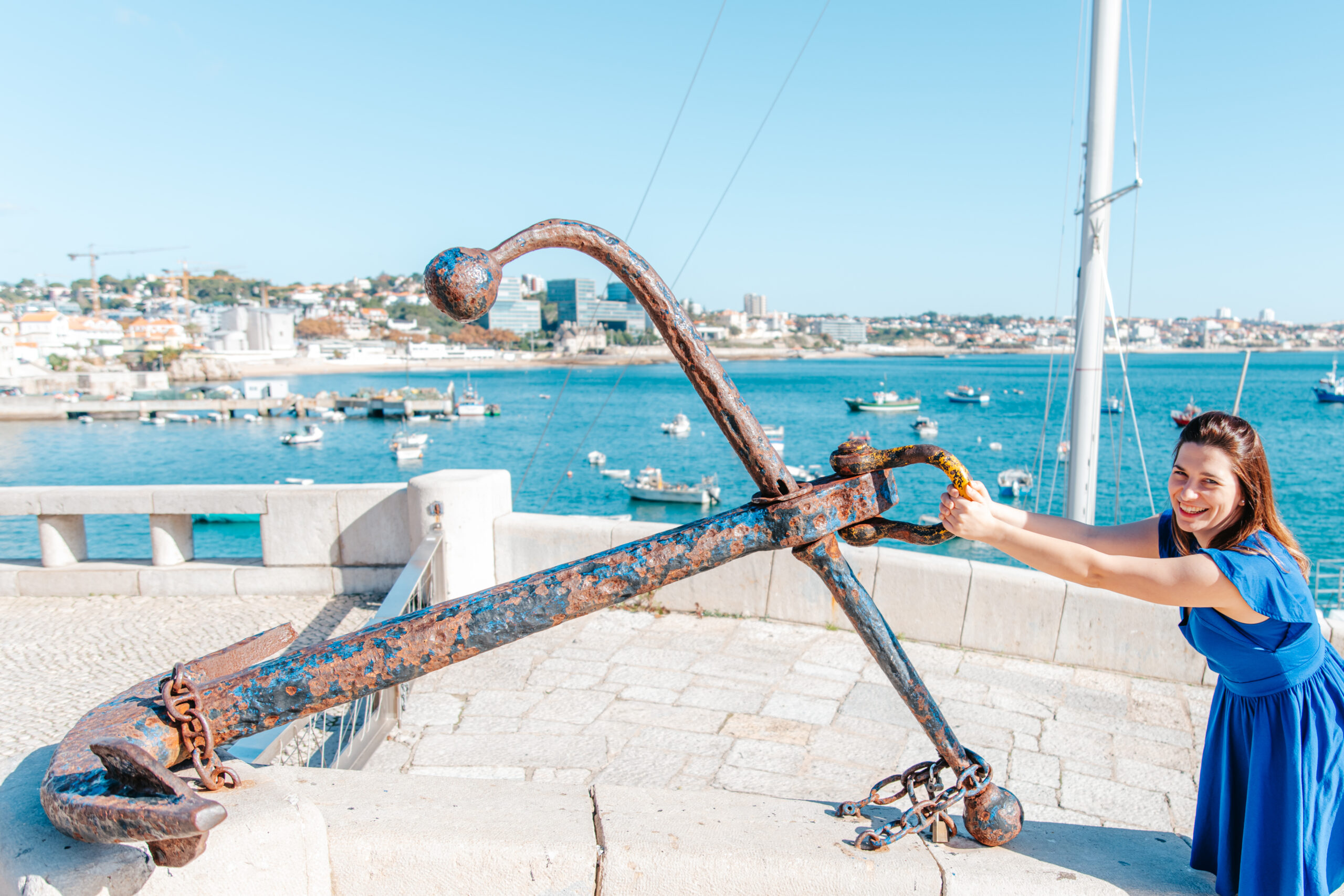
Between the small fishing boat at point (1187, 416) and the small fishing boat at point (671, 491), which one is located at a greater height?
the small fishing boat at point (1187, 416)

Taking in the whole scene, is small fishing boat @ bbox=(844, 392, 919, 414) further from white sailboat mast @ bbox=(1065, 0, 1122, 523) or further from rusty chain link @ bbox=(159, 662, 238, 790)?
rusty chain link @ bbox=(159, 662, 238, 790)

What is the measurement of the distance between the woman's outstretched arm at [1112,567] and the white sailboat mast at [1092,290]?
24.7ft

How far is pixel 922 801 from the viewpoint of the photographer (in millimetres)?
1875

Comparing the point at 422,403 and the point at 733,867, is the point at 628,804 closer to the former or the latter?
the point at 733,867

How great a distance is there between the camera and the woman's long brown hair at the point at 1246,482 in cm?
183

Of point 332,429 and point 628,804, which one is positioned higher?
point 628,804

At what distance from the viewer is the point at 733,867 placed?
1.58m

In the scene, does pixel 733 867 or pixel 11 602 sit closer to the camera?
pixel 733 867

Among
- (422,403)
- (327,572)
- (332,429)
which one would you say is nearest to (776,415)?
(422,403)

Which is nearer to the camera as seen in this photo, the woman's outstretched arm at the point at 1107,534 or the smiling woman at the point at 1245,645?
the smiling woman at the point at 1245,645

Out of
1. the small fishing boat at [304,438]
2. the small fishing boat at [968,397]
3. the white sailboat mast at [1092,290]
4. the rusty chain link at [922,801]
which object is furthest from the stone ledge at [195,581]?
the small fishing boat at [968,397]

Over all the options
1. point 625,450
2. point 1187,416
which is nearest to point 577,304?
point 625,450

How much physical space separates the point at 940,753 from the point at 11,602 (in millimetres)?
6085

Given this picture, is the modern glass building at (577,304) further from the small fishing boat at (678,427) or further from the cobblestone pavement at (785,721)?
the cobblestone pavement at (785,721)
